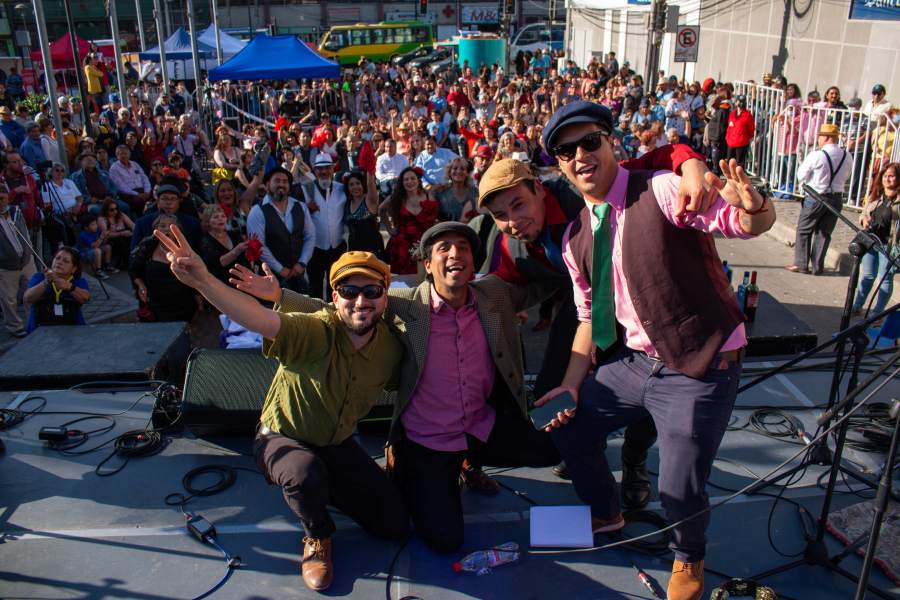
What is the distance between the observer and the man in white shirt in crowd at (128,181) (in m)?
9.89

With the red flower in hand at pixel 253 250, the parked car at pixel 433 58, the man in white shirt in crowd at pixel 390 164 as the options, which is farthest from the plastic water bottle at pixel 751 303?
the parked car at pixel 433 58

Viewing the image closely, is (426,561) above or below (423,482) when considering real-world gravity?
below


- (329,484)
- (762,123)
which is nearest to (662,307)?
(329,484)

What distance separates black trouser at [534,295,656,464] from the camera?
3289mm

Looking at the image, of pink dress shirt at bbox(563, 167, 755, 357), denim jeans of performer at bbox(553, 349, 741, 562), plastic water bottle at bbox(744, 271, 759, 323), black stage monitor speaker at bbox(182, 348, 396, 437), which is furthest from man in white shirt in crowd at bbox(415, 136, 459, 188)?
denim jeans of performer at bbox(553, 349, 741, 562)

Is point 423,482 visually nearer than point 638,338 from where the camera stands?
No

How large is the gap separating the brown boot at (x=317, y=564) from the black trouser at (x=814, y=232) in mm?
6837

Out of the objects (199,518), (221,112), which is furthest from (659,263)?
(221,112)

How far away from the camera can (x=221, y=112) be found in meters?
17.6

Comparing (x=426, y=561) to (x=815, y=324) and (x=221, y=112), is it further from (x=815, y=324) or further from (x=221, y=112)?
(x=221, y=112)

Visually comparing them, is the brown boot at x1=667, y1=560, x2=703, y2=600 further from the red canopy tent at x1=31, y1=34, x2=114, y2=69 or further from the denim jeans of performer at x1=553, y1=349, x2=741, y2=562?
the red canopy tent at x1=31, y1=34, x2=114, y2=69

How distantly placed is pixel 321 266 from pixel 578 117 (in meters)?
4.85

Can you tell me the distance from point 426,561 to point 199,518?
3.57 feet

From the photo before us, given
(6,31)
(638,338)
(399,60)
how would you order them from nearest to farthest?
(638,338) → (399,60) → (6,31)
